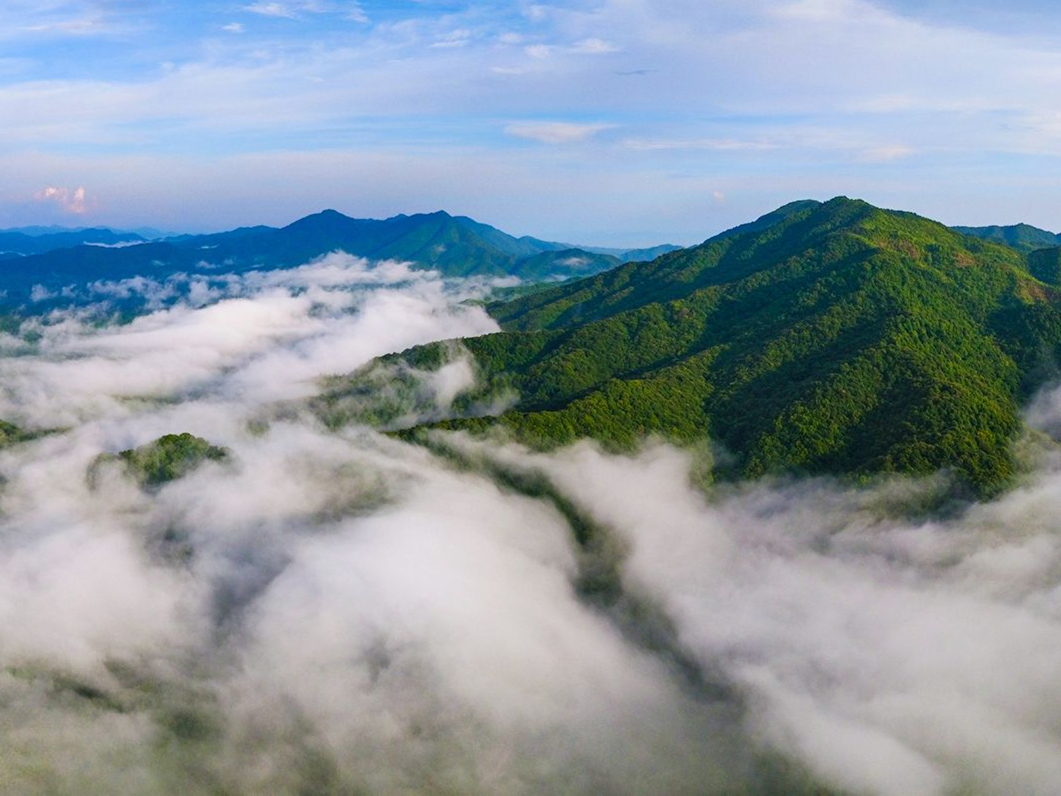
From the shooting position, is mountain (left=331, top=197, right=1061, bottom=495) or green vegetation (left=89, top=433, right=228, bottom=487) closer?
green vegetation (left=89, top=433, right=228, bottom=487)

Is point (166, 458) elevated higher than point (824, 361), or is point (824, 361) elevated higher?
point (824, 361)

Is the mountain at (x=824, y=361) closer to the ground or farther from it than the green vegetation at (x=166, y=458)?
farther from it

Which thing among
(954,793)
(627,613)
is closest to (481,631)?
(627,613)

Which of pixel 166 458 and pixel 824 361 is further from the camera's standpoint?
pixel 824 361

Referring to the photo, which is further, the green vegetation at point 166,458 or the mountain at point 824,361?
the mountain at point 824,361

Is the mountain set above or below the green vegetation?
above
